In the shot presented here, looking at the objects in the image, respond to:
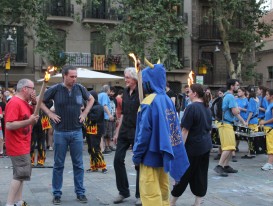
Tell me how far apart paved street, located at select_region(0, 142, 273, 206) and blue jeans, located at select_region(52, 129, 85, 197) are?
266 mm

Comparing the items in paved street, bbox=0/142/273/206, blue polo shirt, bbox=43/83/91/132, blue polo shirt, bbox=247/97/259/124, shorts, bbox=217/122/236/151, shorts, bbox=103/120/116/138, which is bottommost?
paved street, bbox=0/142/273/206

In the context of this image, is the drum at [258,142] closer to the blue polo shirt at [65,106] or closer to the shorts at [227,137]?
the shorts at [227,137]

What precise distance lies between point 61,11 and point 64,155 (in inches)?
1033

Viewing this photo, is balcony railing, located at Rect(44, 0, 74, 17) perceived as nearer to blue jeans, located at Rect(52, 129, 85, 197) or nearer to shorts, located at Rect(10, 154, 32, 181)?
blue jeans, located at Rect(52, 129, 85, 197)

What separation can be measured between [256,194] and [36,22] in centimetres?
1946

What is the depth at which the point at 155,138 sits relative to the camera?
16.2 feet

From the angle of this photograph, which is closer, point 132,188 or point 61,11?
point 132,188

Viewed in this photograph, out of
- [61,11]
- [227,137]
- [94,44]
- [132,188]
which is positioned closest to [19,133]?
[132,188]

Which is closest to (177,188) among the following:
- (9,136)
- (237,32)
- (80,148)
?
(80,148)

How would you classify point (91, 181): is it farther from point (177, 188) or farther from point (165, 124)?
point (165, 124)

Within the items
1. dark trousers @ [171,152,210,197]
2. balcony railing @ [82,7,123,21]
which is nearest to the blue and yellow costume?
dark trousers @ [171,152,210,197]

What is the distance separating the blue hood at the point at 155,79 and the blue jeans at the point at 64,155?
204 centimetres

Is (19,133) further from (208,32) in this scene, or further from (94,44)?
(208,32)

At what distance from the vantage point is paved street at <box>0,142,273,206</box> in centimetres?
702
